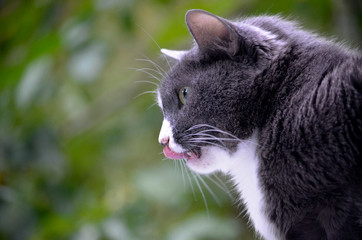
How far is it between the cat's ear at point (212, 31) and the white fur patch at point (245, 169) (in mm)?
159

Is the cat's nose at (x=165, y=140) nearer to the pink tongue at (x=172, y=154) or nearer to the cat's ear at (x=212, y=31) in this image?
the pink tongue at (x=172, y=154)

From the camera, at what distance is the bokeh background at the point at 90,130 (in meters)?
1.48

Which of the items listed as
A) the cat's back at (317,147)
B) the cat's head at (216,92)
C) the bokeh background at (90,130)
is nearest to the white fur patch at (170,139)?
the cat's head at (216,92)

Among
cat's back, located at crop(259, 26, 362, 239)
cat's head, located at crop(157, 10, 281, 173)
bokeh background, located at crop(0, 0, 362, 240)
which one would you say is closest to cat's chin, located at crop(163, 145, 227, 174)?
cat's head, located at crop(157, 10, 281, 173)

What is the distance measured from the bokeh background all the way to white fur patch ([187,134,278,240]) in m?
0.45

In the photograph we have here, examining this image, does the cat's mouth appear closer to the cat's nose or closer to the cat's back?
the cat's nose

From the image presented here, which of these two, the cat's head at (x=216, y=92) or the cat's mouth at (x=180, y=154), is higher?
the cat's head at (x=216, y=92)

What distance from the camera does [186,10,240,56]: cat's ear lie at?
794 millimetres

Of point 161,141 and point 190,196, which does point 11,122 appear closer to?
point 190,196

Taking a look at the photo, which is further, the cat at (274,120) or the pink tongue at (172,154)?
the pink tongue at (172,154)

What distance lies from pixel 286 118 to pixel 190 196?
97 centimetres

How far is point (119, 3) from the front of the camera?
154cm

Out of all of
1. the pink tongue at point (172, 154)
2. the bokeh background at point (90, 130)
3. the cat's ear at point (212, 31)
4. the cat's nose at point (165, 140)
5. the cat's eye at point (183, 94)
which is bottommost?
the bokeh background at point (90, 130)

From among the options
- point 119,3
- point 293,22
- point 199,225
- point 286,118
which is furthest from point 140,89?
point 286,118
